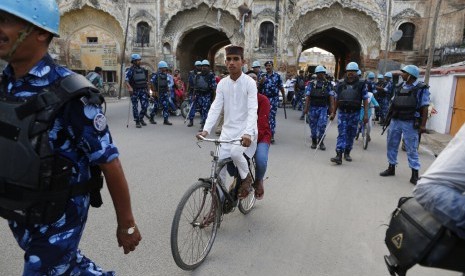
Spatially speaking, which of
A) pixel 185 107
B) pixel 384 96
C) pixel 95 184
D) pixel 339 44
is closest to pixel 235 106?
pixel 95 184

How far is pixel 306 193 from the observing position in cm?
505

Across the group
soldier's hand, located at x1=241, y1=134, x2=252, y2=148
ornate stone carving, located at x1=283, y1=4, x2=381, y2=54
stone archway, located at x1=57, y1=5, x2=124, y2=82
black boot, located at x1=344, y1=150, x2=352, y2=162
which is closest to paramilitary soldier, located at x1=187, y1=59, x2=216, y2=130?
black boot, located at x1=344, y1=150, x2=352, y2=162

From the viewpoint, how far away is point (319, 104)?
8.49 meters

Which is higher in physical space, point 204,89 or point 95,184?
point 204,89

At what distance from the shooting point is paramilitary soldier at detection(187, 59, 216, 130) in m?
10.6

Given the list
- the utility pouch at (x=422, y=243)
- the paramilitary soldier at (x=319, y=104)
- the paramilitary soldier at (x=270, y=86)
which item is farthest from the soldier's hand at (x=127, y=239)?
the paramilitary soldier at (x=270, y=86)

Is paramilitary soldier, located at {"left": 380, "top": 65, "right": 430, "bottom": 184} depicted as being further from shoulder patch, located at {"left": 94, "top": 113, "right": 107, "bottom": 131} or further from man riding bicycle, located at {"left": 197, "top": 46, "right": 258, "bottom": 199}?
shoulder patch, located at {"left": 94, "top": 113, "right": 107, "bottom": 131}

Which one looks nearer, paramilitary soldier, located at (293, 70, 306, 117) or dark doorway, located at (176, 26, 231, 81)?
paramilitary soldier, located at (293, 70, 306, 117)

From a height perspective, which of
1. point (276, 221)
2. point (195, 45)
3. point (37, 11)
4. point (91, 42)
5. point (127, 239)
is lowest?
point (276, 221)

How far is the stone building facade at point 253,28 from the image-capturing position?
66.3ft

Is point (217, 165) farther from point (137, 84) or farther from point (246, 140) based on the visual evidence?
point (137, 84)

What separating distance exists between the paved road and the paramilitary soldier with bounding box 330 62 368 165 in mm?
472

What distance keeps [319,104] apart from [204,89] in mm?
3762

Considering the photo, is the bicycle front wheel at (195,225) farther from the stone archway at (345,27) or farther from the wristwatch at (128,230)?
the stone archway at (345,27)
